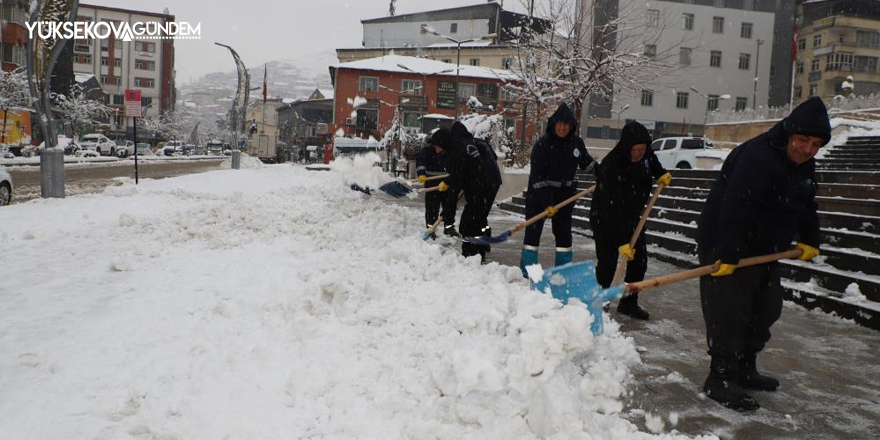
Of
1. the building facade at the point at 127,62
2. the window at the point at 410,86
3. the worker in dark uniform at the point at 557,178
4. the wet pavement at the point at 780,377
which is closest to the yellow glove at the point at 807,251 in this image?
Answer: the wet pavement at the point at 780,377

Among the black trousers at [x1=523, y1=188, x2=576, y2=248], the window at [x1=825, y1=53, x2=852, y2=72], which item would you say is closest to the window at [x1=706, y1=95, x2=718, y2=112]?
the window at [x1=825, y1=53, x2=852, y2=72]

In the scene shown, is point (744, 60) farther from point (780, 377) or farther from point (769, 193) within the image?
point (769, 193)

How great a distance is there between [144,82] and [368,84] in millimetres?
54265

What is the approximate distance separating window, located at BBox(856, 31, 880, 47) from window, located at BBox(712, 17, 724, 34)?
13591mm

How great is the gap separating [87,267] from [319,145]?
2107 inches

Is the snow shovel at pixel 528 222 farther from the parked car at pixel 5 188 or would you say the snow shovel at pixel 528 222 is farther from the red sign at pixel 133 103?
the red sign at pixel 133 103

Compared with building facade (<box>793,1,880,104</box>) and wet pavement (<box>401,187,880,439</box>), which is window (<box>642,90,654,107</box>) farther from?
wet pavement (<box>401,187,880,439</box>)

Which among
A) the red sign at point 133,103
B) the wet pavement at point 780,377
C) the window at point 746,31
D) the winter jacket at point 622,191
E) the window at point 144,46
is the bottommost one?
the wet pavement at point 780,377

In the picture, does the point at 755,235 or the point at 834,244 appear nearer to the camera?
the point at 755,235

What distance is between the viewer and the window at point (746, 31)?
49781 mm

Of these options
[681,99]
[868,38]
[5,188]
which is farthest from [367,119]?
[868,38]

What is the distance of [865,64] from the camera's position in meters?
51.6

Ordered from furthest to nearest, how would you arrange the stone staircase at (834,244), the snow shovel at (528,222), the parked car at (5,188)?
1. the parked car at (5,188)
2. the snow shovel at (528,222)
3. the stone staircase at (834,244)

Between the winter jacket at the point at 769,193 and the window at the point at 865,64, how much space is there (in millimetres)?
60100
